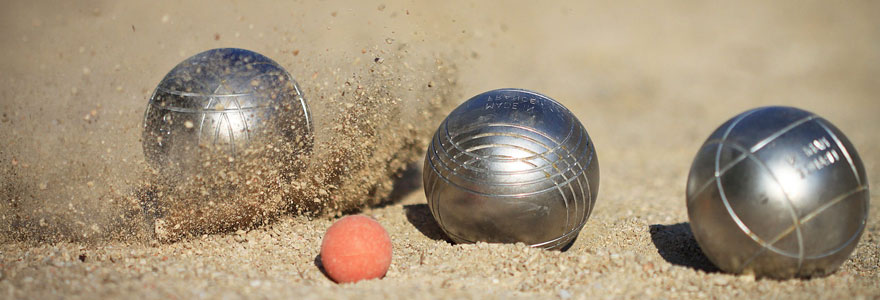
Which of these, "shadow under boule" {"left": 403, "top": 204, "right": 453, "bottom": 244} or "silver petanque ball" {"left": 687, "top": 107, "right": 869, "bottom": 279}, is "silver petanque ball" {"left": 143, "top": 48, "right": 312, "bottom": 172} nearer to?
"shadow under boule" {"left": 403, "top": 204, "right": 453, "bottom": 244}

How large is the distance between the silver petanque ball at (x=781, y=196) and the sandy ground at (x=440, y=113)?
29cm

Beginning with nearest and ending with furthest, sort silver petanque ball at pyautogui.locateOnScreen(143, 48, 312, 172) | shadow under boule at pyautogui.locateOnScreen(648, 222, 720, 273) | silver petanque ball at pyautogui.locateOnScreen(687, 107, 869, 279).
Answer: silver petanque ball at pyautogui.locateOnScreen(687, 107, 869, 279) < shadow under boule at pyautogui.locateOnScreen(648, 222, 720, 273) < silver petanque ball at pyautogui.locateOnScreen(143, 48, 312, 172)

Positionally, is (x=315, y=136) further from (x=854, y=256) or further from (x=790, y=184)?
(x=854, y=256)

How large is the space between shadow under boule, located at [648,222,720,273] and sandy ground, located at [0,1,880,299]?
34 millimetres

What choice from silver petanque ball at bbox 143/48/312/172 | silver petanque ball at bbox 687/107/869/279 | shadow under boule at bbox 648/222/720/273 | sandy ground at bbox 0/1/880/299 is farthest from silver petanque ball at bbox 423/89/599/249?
silver petanque ball at bbox 143/48/312/172

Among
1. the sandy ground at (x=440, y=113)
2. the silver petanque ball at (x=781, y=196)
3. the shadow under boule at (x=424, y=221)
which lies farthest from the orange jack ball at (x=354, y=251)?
the silver petanque ball at (x=781, y=196)

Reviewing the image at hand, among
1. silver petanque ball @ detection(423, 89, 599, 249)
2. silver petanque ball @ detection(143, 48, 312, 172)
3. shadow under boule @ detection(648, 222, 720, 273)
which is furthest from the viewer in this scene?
silver petanque ball @ detection(143, 48, 312, 172)

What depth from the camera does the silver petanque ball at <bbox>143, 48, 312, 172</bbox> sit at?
20.7 feet

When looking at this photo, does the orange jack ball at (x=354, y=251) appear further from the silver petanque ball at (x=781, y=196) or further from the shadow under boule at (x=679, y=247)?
the shadow under boule at (x=679, y=247)

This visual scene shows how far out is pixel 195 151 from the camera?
6.29 m

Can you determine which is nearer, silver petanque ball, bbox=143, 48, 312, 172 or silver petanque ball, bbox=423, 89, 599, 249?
silver petanque ball, bbox=423, 89, 599, 249

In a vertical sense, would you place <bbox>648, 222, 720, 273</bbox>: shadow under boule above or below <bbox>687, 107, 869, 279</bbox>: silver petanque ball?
below

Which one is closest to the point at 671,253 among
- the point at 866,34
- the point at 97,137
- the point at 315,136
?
the point at 315,136

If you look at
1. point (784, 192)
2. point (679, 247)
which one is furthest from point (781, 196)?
point (679, 247)
